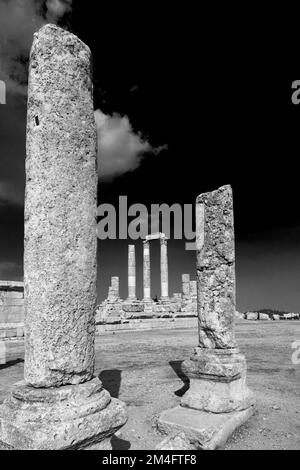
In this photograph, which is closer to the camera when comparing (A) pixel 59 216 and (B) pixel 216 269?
(A) pixel 59 216

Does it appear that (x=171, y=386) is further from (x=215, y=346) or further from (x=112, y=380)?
(x=215, y=346)

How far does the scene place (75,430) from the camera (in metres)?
2.98

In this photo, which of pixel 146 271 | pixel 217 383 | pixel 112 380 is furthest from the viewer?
pixel 146 271

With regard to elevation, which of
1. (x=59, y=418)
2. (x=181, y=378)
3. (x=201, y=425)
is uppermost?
(x=59, y=418)

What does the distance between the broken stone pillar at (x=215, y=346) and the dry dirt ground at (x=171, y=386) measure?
28 cm

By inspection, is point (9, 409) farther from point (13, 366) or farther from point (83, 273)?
point (13, 366)

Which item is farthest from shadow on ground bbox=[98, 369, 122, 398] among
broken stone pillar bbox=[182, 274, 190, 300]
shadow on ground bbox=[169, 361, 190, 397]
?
broken stone pillar bbox=[182, 274, 190, 300]

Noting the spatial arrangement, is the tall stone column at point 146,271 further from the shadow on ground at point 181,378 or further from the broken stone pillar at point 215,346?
the broken stone pillar at point 215,346

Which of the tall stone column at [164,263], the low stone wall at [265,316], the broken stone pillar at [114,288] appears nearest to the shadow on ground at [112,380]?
→ the low stone wall at [265,316]

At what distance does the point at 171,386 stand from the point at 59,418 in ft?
16.3

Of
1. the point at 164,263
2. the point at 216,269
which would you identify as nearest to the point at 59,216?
the point at 216,269

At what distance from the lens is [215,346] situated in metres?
6.19

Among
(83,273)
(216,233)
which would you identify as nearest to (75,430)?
(83,273)

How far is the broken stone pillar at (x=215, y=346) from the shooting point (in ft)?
17.4
